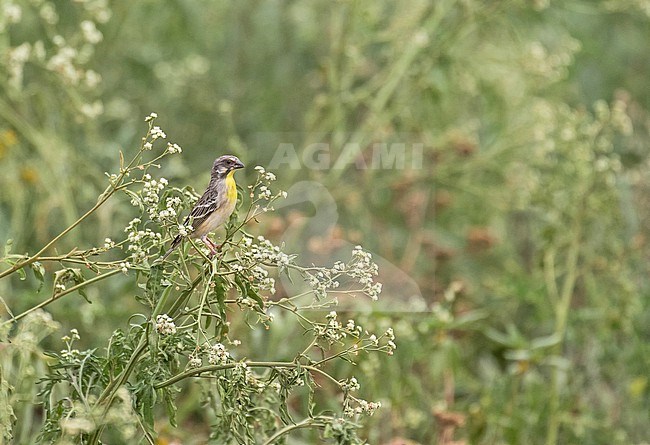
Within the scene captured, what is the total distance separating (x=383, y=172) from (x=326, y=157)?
0.42 m

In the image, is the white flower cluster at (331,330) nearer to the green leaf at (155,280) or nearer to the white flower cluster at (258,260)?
the white flower cluster at (258,260)

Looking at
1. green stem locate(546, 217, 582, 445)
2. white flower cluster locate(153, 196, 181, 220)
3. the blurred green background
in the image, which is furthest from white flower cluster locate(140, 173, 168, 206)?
green stem locate(546, 217, 582, 445)

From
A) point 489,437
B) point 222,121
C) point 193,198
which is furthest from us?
point 222,121

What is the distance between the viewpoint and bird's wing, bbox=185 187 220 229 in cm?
136

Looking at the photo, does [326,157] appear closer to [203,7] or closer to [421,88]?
[421,88]

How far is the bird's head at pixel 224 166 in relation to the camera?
4.75ft

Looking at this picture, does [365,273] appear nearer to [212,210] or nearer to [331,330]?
[331,330]

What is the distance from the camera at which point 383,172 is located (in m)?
4.05

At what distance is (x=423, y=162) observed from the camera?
12.8 ft

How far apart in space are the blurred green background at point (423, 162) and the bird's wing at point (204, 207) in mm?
985

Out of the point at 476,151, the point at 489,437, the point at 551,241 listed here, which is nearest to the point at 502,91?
the point at 476,151

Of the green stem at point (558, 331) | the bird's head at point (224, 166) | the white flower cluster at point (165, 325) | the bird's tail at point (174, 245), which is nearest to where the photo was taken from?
the white flower cluster at point (165, 325)

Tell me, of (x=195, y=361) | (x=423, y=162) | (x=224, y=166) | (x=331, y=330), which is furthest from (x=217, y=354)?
(x=423, y=162)

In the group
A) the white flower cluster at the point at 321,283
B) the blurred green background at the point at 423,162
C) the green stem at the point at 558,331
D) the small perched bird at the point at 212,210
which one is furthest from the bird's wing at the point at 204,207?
the green stem at the point at 558,331
